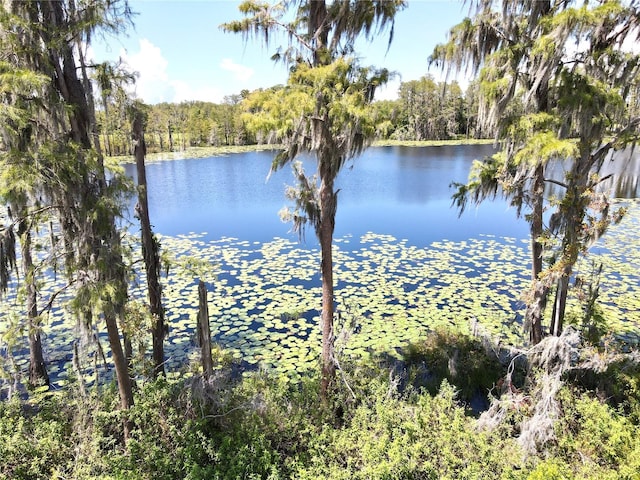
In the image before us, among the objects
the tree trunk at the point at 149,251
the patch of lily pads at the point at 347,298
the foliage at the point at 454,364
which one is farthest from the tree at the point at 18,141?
Result: the foliage at the point at 454,364

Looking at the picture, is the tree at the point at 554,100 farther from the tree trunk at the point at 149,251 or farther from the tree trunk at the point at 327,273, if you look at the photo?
the tree trunk at the point at 149,251

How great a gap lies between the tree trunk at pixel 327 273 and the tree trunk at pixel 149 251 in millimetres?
2544

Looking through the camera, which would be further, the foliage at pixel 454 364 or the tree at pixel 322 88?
the foliage at pixel 454 364

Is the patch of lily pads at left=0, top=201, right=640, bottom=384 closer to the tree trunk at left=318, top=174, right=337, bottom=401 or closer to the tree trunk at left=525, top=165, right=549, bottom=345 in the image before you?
the tree trunk at left=318, top=174, right=337, bottom=401

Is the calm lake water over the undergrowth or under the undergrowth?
over

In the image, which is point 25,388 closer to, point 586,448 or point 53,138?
point 53,138

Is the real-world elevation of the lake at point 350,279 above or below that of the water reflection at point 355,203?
below

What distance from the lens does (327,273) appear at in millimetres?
6168

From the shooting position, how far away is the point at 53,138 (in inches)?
179

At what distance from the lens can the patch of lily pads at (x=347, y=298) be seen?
8477 mm

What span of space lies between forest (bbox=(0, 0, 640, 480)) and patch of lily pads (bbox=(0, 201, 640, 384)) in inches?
33.2

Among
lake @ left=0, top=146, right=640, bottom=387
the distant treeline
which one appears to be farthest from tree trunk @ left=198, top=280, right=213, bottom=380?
the distant treeline

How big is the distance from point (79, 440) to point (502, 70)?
818 centimetres

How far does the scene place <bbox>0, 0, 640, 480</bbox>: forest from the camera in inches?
182
